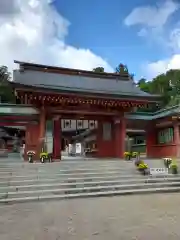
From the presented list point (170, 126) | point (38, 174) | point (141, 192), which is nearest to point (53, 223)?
point (141, 192)

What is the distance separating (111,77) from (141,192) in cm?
1384

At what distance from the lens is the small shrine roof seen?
65.3 ft

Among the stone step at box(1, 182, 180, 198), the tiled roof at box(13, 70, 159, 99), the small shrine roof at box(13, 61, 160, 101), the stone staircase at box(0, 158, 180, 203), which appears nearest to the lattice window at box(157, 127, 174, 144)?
the small shrine roof at box(13, 61, 160, 101)

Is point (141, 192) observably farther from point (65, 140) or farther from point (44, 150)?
point (65, 140)

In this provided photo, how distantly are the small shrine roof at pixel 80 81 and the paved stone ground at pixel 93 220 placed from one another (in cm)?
1067

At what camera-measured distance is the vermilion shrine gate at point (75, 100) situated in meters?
18.4

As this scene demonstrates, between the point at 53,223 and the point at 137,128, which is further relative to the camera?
the point at 137,128

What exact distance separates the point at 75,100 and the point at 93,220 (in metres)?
12.6

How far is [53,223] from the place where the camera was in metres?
6.69

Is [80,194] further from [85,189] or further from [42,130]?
[42,130]

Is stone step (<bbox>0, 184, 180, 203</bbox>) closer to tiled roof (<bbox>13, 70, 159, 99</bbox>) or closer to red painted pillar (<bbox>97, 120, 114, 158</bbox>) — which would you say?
tiled roof (<bbox>13, 70, 159, 99</bbox>)

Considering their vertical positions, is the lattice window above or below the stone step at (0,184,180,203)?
above

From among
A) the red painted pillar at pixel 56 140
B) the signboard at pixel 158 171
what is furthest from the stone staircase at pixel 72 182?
the red painted pillar at pixel 56 140

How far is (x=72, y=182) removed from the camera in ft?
39.9
